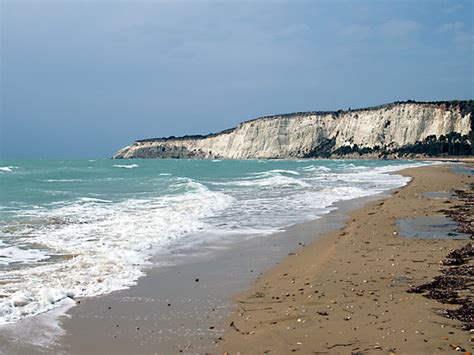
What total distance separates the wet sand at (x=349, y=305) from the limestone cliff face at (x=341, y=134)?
95.5 meters

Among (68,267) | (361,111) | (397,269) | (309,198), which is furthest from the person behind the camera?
(361,111)

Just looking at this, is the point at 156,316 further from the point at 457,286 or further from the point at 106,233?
the point at 106,233

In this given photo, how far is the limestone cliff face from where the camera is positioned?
104 meters

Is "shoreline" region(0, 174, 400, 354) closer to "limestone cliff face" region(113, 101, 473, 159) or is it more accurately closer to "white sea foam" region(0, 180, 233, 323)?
"white sea foam" region(0, 180, 233, 323)

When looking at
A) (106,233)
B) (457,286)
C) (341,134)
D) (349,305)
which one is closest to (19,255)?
(106,233)

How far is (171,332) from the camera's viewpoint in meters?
5.40

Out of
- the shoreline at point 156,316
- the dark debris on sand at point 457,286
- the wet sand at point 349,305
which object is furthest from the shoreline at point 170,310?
the dark debris on sand at point 457,286

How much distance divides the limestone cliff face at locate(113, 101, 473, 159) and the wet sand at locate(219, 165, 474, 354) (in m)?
95.5

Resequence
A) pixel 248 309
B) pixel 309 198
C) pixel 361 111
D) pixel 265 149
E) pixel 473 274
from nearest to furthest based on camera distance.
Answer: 1. pixel 248 309
2. pixel 473 274
3. pixel 309 198
4. pixel 361 111
5. pixel 265 149

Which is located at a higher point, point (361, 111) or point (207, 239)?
point (361, 111)

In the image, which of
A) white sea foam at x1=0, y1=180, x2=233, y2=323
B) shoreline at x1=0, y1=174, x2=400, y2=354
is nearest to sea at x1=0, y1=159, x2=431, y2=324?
white sea foam at x1=0, y1=180, x2=233, y2=323

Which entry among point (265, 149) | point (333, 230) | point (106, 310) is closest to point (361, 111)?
point (265, 149)

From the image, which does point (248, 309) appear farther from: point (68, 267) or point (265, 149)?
point (265, 149)

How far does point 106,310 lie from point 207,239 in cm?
581
